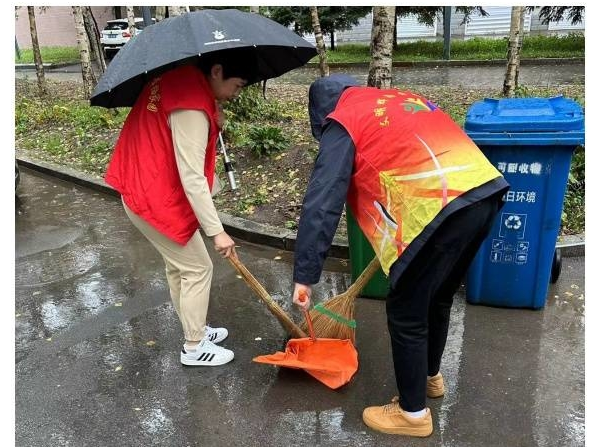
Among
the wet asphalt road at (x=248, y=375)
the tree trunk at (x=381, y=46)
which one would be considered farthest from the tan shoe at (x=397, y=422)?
the tree trunk at (x=381, y=46)

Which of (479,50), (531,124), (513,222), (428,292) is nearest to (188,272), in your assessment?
(428,292)

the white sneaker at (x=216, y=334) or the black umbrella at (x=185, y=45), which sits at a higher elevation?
the black umbrella at (x=185, y=45)

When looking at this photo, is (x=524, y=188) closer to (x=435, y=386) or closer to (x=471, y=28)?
(x=435, y=386)

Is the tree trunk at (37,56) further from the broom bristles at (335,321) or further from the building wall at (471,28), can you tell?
the broom bristles at (335,321)

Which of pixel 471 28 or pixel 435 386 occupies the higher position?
pixel 471 28

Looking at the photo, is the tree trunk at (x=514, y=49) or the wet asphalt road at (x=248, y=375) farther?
the tree trunk at (x=514, y=49)

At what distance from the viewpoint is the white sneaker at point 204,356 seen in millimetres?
3047

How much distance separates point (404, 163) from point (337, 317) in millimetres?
1174

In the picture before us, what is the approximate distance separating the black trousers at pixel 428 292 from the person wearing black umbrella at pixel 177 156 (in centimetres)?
93

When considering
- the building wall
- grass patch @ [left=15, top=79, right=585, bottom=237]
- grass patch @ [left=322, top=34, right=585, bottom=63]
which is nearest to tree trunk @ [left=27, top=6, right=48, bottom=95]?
grass patch @ [left=15, top=79, right=585, bottom=237]

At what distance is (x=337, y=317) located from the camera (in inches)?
116

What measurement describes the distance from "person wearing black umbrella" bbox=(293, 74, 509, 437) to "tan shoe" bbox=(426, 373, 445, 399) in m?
0.48

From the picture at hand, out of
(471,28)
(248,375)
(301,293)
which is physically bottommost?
(248,375)

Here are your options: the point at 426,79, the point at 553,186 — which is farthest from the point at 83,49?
the point at 553,186
